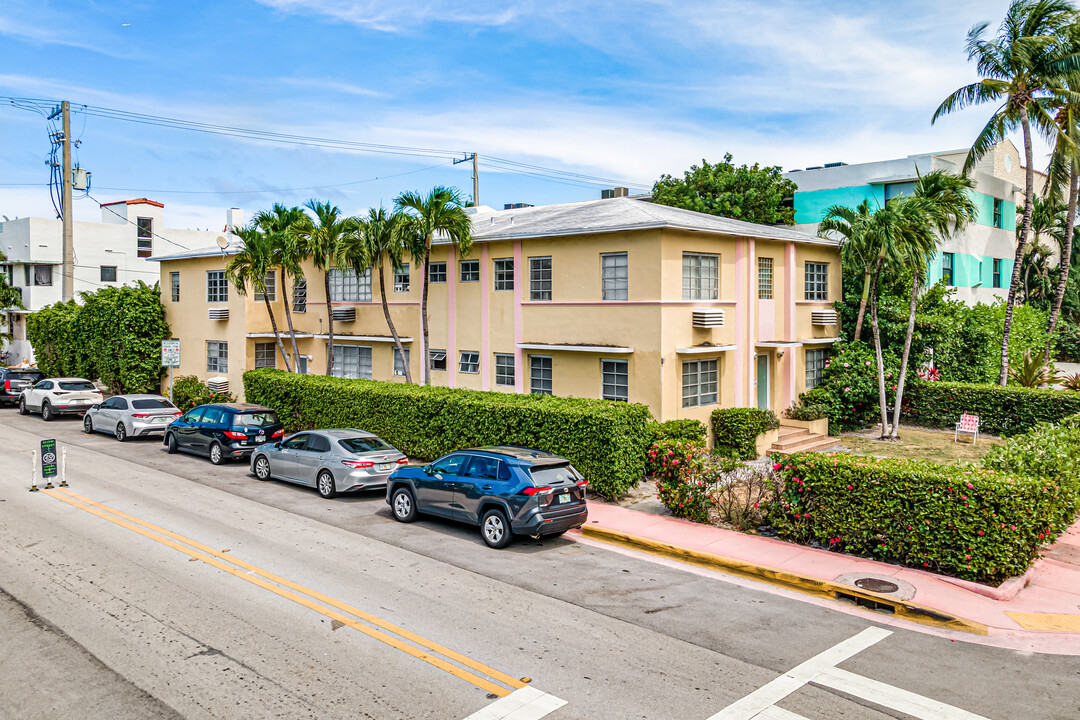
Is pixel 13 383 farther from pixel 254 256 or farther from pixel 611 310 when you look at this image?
pixel 611 310

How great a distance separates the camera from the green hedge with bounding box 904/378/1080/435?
24.0 meters

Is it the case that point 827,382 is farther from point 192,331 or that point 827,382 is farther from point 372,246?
point 192,331

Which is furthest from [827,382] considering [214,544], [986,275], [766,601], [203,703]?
[203,703]

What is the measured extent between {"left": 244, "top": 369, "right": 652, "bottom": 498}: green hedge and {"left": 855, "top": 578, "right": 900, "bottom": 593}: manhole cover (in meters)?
6.19

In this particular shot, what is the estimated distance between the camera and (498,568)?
12.6 meters

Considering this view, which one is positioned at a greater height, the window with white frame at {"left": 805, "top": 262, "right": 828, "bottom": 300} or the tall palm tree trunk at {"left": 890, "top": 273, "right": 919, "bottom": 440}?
the window with white frame at {"left": 805, "top": 262, "right": 828, "bottom": 300}

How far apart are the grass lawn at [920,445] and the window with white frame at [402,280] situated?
1551 centimetres

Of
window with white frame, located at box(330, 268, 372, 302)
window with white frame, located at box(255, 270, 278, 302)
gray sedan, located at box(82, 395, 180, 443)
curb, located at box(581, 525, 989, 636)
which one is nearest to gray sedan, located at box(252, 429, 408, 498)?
curb, located at box(581, 525, 989, 636)

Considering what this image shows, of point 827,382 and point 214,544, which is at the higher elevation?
point 827,382

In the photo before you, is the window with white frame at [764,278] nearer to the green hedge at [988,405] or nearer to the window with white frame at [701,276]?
the window with white frame at [701,276]

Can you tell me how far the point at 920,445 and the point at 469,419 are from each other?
1386cm

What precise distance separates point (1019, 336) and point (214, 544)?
1174 inches

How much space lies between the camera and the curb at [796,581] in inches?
409

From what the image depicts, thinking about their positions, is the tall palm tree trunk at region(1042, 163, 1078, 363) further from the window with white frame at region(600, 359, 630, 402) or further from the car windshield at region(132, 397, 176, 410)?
the car windshield at region(132, 397, 176, 410)
